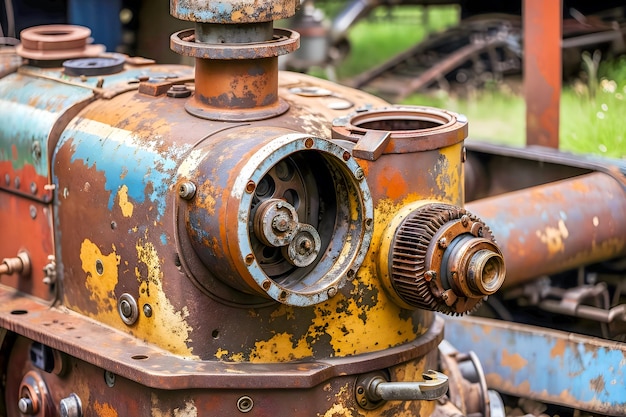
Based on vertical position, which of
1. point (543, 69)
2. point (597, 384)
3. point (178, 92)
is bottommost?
point (597, 384)

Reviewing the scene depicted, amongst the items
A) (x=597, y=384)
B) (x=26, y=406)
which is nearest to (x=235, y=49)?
(x=26, y=406)

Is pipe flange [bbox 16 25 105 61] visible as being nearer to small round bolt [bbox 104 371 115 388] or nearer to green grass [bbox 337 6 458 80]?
small round bolt [bbox 104 371 115 388]

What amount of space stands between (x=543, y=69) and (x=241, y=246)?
10.2 ft

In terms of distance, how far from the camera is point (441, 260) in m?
3.12

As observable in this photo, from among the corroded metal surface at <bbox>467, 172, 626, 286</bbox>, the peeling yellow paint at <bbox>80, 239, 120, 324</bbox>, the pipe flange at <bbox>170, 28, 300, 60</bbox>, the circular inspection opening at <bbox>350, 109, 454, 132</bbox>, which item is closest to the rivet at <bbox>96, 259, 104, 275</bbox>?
the peeling yellow paint at <bbox>80, 239, 120, 324</bbox>

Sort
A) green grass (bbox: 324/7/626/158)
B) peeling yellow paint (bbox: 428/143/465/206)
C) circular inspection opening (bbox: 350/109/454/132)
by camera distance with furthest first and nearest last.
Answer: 1. green grass (bbox: 324/7/626/158)
2. circular inspection opening (bbox: 350/109/454/132)
3. peeling yellow paint (bbox: 428/143/465/206)

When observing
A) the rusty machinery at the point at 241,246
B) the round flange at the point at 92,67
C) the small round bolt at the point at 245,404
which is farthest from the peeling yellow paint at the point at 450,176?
the round flange at the point at 92,67

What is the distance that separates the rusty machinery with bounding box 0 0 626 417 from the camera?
302cm

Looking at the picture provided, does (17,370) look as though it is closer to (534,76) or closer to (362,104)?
(362,104)

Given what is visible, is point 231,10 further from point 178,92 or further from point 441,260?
point 441,260

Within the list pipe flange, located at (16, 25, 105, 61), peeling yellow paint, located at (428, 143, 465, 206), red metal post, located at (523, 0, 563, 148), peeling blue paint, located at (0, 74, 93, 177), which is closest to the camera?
peeling yellow paint, located at (428, 143, 465, 206)

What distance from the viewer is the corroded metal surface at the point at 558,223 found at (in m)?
4.28

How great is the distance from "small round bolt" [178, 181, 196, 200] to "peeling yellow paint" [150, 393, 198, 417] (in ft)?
1.82

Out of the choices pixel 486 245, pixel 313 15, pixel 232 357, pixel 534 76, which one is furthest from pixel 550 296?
pixel 313 15
